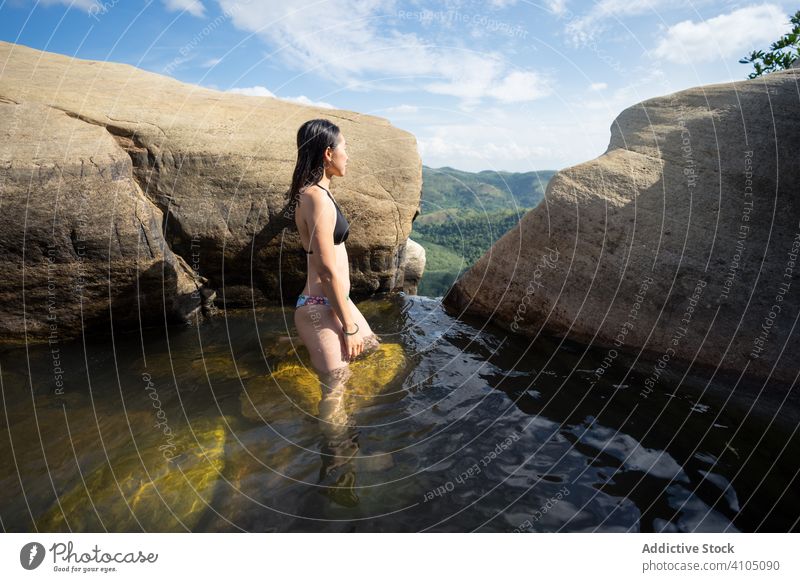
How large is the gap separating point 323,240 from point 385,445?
2.15m

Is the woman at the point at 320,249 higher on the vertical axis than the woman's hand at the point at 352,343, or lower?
higher

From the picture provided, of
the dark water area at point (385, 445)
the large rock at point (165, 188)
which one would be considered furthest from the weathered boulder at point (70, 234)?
the dark water area at point (385, 445)

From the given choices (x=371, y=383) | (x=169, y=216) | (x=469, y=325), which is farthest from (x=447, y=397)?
(x=169, y=216)

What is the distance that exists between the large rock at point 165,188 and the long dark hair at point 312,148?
3575 millimetres

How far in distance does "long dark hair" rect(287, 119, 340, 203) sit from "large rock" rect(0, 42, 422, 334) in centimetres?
357

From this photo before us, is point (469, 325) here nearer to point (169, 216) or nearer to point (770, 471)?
point (770, 471)

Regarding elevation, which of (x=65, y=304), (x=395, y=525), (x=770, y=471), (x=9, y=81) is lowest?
(x=395, y=525)

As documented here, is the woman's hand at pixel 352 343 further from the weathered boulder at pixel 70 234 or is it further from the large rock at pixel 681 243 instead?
the weathered boulder at pixel 70 234

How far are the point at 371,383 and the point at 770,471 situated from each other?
4.07 m

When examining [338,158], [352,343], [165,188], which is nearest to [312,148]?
[338,158]

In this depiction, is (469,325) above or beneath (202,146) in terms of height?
beneath

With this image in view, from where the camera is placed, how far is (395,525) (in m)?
3.42

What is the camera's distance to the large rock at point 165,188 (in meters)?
6.35
